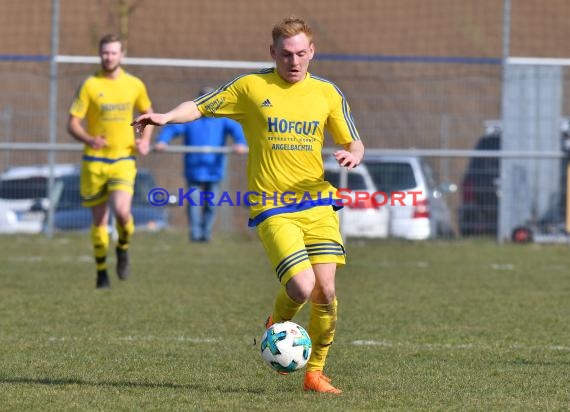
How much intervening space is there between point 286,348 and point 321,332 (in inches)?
15.5

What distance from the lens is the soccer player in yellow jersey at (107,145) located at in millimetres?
11391

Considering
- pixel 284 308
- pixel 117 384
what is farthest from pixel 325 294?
pixel 117 384

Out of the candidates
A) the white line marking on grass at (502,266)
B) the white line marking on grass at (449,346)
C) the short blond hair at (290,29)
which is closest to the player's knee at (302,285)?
the short blond hair at (290,29)

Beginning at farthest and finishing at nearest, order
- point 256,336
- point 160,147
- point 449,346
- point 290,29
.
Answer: point 160,147
point 256,336
point 449,346
point 290,29

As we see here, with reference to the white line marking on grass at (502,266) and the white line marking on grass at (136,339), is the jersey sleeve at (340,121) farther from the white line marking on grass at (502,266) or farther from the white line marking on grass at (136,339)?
the white line marking on grass at (502,266)

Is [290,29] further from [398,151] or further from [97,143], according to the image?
[398,151]

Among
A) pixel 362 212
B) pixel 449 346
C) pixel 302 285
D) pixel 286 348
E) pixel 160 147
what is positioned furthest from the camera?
pixel 362 212

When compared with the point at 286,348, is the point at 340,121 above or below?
above

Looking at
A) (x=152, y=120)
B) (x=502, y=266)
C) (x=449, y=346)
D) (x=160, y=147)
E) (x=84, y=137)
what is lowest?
(x=502, y=266)

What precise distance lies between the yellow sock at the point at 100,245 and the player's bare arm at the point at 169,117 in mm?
4984

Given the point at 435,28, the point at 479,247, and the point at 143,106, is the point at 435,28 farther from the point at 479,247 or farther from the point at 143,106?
the point at 143,106

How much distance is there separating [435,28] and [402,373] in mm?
15525

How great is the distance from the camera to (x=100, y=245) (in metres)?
11.5

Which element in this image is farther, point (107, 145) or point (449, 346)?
point (107, 145)
